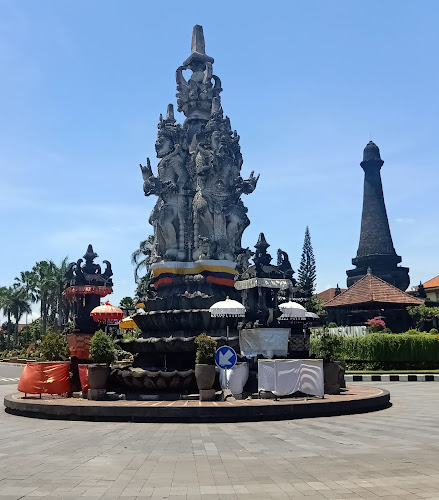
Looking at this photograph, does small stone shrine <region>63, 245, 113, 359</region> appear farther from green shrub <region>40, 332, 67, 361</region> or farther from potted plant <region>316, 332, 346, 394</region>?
potted plant <region>316, 332, 346, 394</region>

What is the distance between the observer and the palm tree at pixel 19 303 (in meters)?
94.2

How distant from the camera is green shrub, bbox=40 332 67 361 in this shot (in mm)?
18656

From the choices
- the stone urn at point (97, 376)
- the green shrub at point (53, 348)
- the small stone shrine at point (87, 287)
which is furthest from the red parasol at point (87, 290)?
the stone urn at point (97, 376)

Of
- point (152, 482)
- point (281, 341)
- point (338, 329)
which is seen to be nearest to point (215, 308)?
point (281, 341)

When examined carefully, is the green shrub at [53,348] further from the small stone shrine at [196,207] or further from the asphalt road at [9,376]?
the asphalt road at [9,376]

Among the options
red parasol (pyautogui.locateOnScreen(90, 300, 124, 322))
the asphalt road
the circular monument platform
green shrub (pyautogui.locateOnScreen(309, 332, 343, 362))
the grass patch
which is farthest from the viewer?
the grass patch

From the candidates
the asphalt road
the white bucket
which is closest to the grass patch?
the white bucket

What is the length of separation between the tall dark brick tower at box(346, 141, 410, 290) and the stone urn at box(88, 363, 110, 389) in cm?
6986

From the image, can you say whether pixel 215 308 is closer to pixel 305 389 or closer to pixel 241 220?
pixel 305 389

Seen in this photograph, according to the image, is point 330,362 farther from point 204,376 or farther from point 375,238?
point 375,238

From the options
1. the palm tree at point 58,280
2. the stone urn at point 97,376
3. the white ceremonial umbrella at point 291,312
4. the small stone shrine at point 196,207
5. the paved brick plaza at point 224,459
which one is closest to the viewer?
the paved brick plaza at point 224,459

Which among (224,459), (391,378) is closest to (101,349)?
(224,459)

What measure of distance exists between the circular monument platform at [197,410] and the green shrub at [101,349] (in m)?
1.41

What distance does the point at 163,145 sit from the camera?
32.3 m
